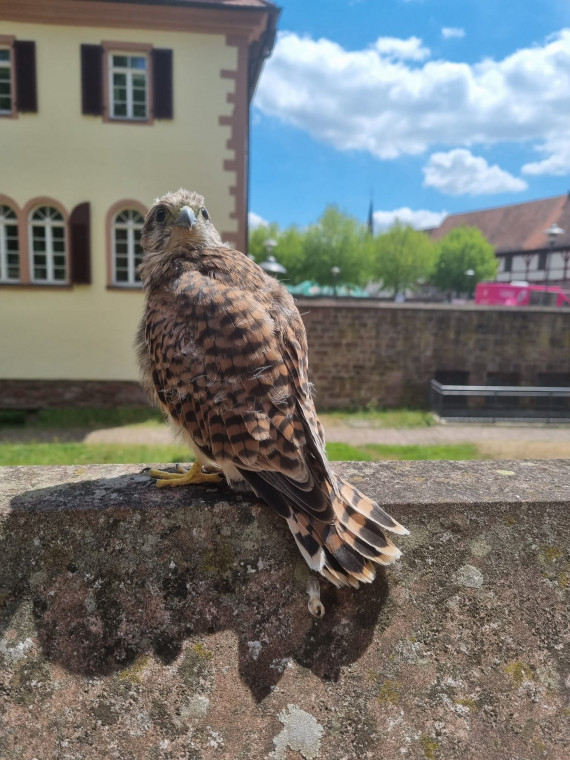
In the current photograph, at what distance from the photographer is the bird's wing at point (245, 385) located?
5.44ft

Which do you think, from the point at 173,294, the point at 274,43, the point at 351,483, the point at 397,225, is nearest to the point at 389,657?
the point at 351,483

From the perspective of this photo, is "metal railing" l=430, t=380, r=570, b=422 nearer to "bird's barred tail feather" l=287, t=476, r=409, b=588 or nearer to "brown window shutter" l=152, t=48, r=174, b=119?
"brown window shutter" l=152, t=48, r=174, b=119

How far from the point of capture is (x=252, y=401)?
175 centimetres

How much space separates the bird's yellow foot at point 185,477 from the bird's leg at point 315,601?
0.53 meters

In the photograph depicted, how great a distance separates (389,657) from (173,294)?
1.41 metres

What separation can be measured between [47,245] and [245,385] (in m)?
13.9

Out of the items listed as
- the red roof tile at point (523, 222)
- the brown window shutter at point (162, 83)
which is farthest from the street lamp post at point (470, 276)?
the brown window shutter at point (162, 83)

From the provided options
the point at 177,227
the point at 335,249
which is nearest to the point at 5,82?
the point at 177,227

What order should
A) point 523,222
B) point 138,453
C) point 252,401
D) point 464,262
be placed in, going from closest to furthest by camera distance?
1. point 252,401
2. point 138,453
3. point 464,262
4. point 523,222

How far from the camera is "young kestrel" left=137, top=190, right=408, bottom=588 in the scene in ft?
5.02

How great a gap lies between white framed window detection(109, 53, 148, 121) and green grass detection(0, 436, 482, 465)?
7785 mm

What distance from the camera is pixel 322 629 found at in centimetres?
149

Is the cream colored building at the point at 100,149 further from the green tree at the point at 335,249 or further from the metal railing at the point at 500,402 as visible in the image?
the green tree at the point at 335,249

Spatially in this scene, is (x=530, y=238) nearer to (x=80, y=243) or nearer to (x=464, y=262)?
(x=464, y=262)
